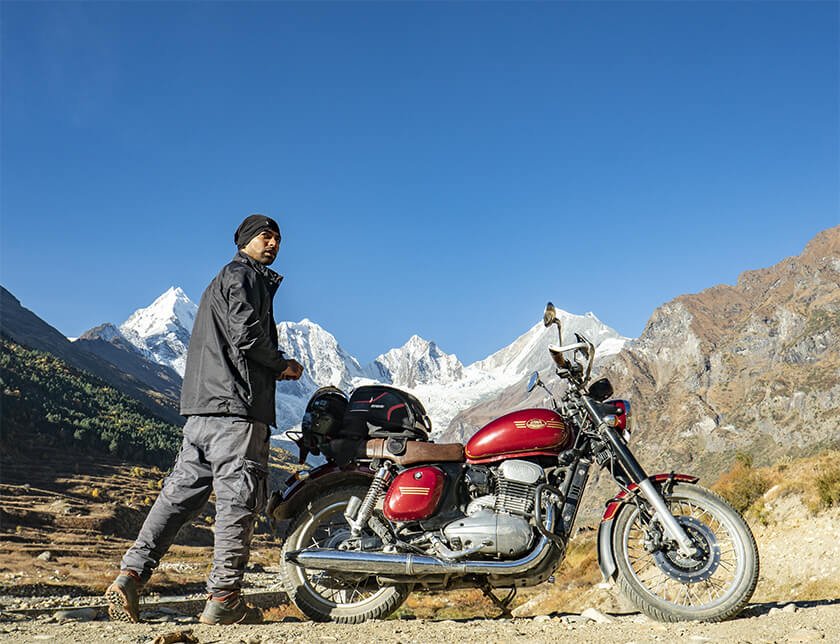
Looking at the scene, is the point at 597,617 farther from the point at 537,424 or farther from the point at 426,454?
the point at 426,454

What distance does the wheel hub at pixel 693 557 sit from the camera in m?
4.89

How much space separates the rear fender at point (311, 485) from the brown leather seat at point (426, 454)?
372 millimetres

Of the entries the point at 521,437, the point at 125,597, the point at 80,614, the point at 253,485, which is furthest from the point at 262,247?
the point at 80,614

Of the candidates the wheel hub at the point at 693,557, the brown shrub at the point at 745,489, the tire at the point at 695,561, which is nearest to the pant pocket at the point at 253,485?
the tire at the point at 695,561

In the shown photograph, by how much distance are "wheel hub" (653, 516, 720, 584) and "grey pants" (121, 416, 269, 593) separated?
305 cm

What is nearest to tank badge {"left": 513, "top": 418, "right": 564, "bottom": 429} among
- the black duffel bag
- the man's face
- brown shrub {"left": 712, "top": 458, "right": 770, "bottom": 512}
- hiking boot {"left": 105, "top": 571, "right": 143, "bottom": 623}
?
the black duffel bag

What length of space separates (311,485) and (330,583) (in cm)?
80

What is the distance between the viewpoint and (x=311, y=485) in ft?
18.7

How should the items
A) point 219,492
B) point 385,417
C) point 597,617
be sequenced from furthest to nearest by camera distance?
point 385,417 → point 597,617 → point 219,492

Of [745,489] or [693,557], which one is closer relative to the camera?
[693,557]

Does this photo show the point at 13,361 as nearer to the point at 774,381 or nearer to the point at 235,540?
the point at 235,540

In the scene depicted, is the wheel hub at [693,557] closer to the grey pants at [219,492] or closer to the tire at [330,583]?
the tire at [330,583]

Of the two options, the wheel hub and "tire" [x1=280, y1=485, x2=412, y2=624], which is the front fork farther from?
"tire" [x1=280, y1=485, x2=412, y2=624]

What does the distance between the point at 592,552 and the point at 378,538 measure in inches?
622
